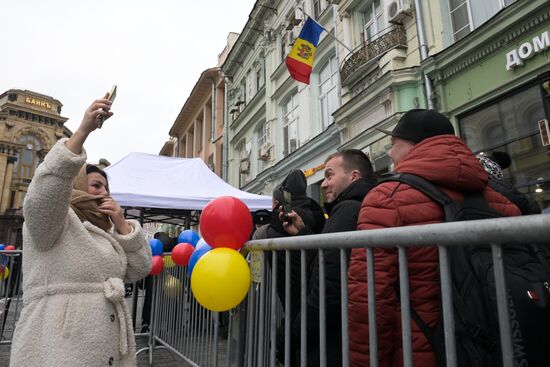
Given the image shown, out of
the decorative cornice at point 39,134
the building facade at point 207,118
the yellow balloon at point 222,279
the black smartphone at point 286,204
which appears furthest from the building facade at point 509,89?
the decorative cornice at point 39,134

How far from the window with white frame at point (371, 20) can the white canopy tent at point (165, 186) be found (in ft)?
19.1

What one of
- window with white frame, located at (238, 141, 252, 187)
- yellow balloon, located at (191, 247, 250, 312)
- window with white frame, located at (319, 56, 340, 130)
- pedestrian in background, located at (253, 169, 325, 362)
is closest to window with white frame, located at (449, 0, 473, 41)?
window with white frame, located at (319, 56, 340, 130)

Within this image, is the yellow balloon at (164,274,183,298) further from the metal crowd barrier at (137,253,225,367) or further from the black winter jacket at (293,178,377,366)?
the black winter jacket at (293,178,377,366)

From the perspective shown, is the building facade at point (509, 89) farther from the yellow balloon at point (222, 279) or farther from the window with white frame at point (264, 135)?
the window with white frame at point (264, 135)

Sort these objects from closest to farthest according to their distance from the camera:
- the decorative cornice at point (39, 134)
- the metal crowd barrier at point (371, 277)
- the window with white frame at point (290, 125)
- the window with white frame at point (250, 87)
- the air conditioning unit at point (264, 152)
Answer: the metal crowd barrier at point (371, 277) → the window with white frame at point (290, 125) → the air conditioning unit at point (264, 152) → the window with white frame at point (250, 87) → the decorative cornice at point (39, 134)

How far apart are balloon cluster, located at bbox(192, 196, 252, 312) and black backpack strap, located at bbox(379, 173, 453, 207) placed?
3.46 feet

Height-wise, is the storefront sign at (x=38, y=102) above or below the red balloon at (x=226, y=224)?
above

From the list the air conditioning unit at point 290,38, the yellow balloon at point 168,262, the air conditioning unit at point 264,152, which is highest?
the air conditioning unit at point 290,38

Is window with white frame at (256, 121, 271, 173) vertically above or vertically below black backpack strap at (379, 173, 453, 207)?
above

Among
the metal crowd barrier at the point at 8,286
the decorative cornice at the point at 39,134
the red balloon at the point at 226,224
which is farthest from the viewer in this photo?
the decorative cornice at the point at 39,134

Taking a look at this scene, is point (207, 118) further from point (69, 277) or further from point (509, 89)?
point (69, 277)

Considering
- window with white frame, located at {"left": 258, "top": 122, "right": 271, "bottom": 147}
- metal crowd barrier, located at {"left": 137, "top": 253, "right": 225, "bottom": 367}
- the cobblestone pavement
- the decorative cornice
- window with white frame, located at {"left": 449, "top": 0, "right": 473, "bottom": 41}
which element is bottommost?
the cobblestone pavement

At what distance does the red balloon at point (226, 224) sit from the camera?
7.55 feet

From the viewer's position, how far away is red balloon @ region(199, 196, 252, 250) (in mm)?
2303
